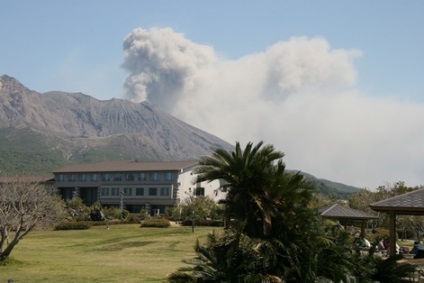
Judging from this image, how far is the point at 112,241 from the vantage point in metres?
54.8

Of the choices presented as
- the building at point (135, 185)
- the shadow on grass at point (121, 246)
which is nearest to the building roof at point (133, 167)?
the building at point (135, 185)

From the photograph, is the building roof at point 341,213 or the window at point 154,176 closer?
the building roof at point 341,213

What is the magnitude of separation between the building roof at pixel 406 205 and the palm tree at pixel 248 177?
745 cm

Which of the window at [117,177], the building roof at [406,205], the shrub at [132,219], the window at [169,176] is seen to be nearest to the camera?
the building roof at [406,205]

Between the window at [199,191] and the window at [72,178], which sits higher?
the window at [72,178]

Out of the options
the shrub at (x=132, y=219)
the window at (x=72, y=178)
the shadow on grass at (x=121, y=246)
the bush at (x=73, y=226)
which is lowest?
the shadow on grass at (x=121, y=246)

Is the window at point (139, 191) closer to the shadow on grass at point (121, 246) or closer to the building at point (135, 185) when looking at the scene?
the building at point (135, 185)

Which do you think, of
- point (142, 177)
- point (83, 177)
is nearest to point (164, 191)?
point (142, 177)

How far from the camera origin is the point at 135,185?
108062mm

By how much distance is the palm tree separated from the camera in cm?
2408

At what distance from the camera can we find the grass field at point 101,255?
3119cm

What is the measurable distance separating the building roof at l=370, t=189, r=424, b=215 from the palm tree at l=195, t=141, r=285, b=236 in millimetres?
7448

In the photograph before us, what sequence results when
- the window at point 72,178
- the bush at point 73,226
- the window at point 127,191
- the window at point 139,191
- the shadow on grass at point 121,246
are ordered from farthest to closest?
the window at point 72,178, the window at point 127,191, the window at point 139,191, the bush at point 73,226, the shadow on grass at point 121,246

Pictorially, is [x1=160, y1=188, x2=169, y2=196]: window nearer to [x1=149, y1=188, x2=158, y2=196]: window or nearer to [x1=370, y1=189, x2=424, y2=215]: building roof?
[x1=149, y1=188, x2=158, y2=196]: window
